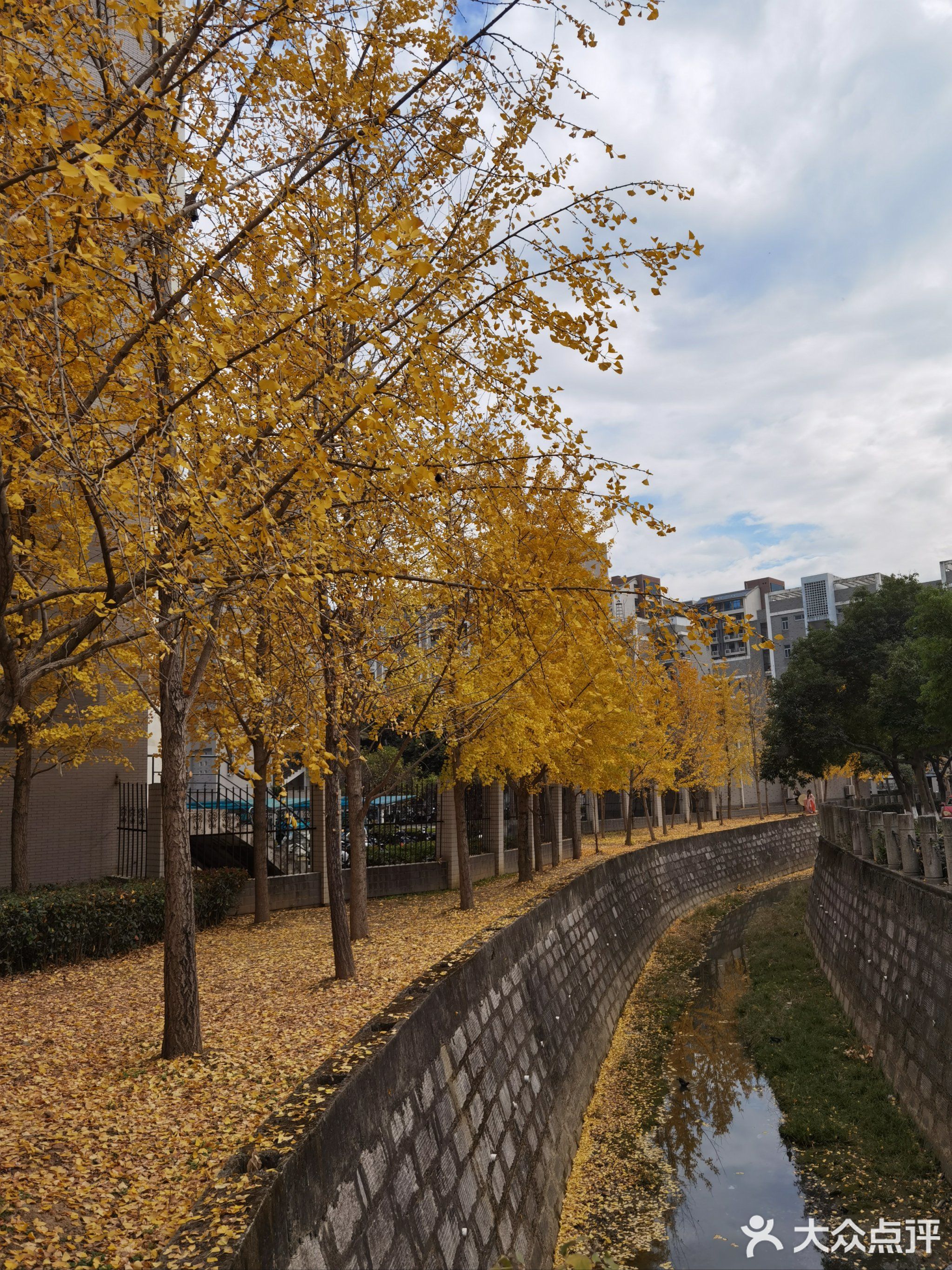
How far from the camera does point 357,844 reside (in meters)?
13.3

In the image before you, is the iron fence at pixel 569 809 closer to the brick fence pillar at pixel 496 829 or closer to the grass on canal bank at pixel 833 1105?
the brick fence pillar at pixel 496 829

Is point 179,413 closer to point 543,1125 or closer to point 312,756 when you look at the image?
point 312,756

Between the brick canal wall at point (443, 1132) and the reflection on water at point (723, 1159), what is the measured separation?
1.15 metres

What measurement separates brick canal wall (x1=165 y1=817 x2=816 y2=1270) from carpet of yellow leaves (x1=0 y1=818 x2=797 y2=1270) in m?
0.70

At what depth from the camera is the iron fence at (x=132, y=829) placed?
17.5 m

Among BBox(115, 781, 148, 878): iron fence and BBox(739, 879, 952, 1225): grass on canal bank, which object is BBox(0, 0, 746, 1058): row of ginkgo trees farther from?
BBox(115, 781, 148, 878): iron fence

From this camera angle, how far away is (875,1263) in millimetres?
7441

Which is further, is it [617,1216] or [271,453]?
[617,1216]

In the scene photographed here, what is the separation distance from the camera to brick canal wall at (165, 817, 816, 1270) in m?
3.80

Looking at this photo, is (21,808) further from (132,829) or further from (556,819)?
(556,819)

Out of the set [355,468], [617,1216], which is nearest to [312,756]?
[355,468]

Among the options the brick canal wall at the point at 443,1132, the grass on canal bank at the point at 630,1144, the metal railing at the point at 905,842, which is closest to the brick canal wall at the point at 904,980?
the metal railing at the point at 905,842

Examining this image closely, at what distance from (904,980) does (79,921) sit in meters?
10.8

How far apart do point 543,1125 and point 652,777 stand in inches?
937
